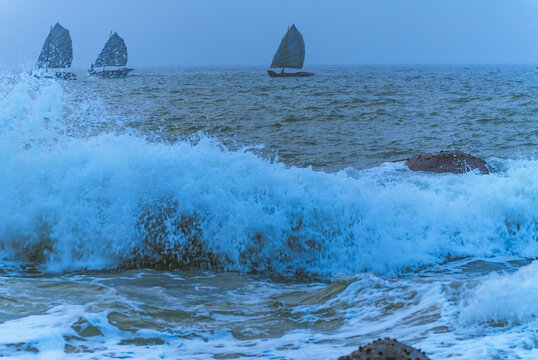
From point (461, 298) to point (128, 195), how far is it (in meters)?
3.92

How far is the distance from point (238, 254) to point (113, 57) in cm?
5463

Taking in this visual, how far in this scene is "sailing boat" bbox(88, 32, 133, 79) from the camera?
181 ft

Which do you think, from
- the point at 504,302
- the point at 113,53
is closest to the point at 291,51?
the point at 113,53

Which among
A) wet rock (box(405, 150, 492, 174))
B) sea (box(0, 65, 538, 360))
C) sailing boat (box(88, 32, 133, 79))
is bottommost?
sea (box(0, 65, 538, 360))

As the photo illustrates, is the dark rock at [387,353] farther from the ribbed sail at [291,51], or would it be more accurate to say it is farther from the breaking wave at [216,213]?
the ribbed sail at [291,51]

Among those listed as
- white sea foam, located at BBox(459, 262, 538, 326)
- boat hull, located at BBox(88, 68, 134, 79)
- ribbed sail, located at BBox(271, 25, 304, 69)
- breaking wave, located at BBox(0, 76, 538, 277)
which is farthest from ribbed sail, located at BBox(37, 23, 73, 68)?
white sea foam, located at BBox(459, 262, 538, 326)

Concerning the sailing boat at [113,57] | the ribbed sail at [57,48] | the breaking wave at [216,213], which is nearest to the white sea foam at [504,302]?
the breaking wave at [216,213]

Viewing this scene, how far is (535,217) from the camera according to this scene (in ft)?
21.9

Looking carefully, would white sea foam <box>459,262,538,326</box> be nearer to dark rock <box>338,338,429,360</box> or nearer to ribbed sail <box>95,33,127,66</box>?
dark rock <box>338,338,429,360</box>

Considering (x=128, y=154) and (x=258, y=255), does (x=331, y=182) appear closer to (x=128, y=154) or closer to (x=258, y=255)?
(x=258, y=255)

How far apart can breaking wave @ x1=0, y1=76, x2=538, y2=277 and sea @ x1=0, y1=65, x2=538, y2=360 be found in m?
0.02

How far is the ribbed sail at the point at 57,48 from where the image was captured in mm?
48000

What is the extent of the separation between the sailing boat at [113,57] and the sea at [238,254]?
161ft

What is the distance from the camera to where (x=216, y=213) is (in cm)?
601
